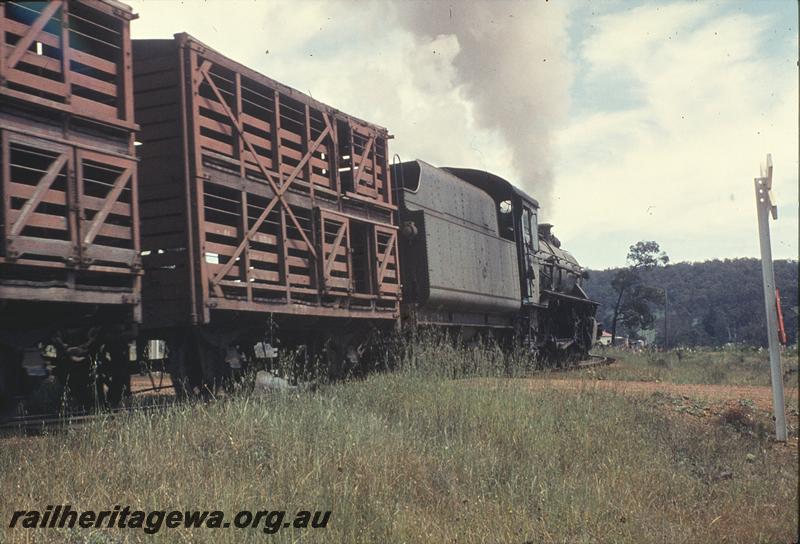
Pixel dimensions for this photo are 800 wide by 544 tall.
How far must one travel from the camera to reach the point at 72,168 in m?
7.23

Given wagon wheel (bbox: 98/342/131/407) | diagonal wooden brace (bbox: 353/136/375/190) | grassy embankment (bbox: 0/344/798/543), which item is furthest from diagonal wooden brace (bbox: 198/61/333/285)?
wagon wheel (bbox: 98/342/131/407)

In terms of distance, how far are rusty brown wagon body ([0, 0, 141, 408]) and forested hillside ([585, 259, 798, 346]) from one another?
68802 millimetres

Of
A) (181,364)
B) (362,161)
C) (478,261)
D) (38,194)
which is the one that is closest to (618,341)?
(478,261)

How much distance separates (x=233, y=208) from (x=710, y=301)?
308 feet

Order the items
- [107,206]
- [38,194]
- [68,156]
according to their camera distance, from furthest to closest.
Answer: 1. [107,206]
2. [68,156]
3. [38,194]

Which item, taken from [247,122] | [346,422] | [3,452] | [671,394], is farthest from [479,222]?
[3,452]

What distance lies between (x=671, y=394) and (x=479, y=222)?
17.9 feet

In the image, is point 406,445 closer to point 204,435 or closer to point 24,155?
point 204,435

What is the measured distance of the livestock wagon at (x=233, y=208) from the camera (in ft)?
28.5

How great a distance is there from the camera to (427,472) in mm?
6230

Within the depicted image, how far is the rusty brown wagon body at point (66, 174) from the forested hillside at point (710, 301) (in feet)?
226

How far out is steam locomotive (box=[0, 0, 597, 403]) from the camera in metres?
7.13

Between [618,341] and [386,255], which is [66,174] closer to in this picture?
[386,255]

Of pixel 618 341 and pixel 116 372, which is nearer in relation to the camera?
pixel 116 372
